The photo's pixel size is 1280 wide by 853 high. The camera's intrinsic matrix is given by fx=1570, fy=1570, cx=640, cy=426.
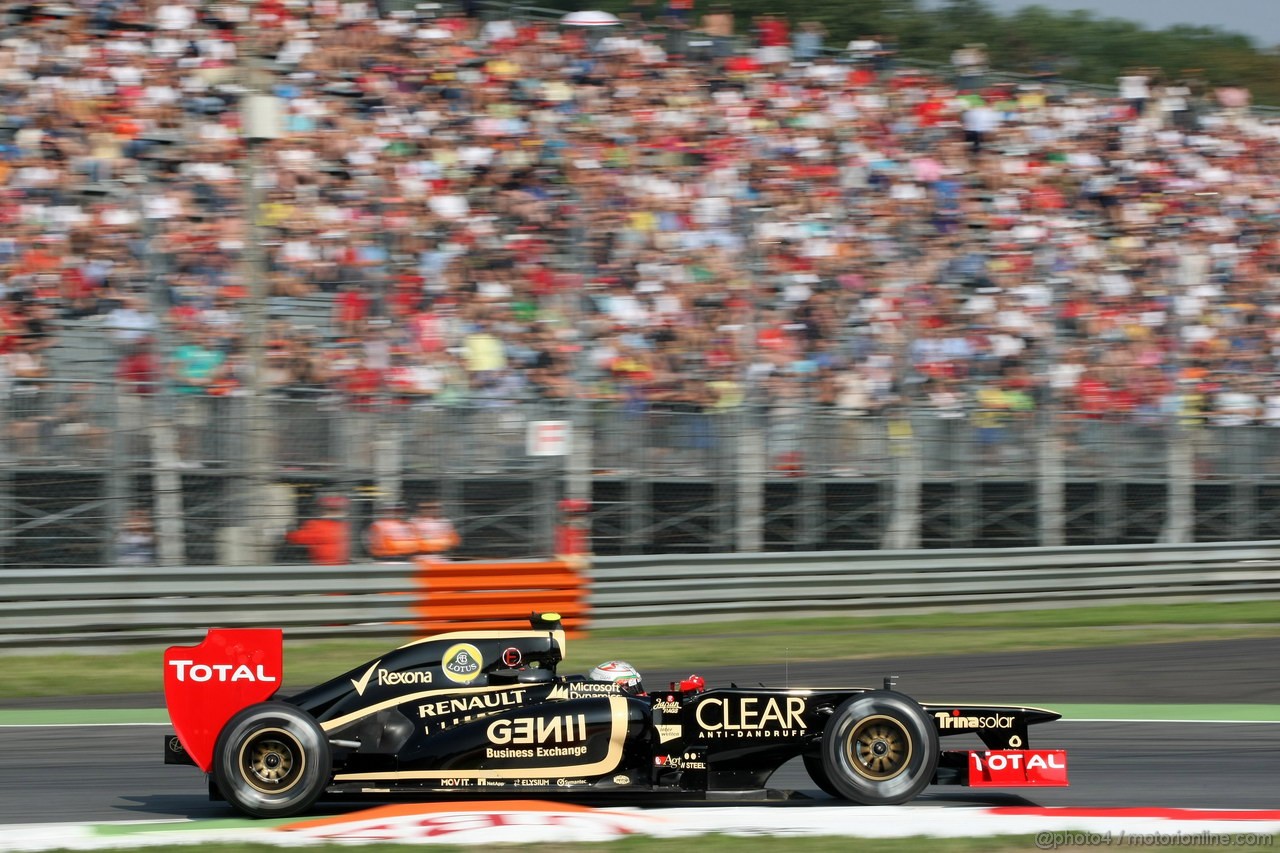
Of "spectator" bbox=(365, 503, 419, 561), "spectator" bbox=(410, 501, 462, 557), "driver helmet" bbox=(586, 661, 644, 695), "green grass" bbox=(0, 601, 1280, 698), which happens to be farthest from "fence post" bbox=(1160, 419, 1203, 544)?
"driver helmet" bbox=(586, 661, 644, 695)

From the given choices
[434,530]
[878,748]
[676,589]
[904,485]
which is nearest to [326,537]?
[434,530]

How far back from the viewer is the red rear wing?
688 cm

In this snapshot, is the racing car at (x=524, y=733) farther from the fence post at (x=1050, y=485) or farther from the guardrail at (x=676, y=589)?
the fence post at (x=1050, y=485)

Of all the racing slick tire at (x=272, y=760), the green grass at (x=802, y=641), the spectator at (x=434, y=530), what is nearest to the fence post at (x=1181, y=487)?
the green grass at (x=802, y=641)

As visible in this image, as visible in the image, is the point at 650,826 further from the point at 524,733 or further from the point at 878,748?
the point at 878,748

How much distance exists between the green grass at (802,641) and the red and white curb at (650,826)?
3609 mm

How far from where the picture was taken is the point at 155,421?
11898 millimetres

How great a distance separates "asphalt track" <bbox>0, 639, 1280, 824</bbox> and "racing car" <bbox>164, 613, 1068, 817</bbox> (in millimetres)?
428

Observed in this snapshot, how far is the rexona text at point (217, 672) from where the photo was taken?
693 centimetres

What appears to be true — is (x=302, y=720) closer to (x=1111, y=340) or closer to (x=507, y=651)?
(x=507, y=651)

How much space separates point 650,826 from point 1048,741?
3367 mm

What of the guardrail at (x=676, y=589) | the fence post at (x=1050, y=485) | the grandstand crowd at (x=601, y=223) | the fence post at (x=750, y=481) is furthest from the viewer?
the fence post at (x=1050, y=485)

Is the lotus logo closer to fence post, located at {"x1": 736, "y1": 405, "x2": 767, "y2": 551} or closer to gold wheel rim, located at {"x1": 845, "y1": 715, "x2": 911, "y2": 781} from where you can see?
gold wheel rim, located at {"x1": 845, "y1": 715, "x2": 911, "y2": 781}

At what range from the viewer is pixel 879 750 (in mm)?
6973
